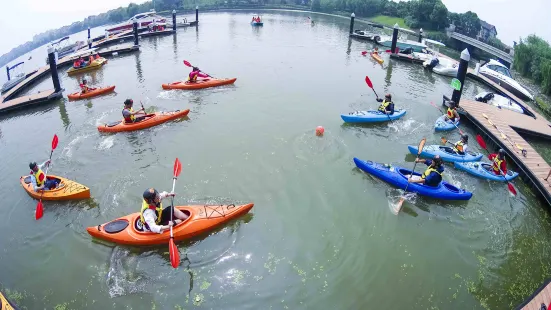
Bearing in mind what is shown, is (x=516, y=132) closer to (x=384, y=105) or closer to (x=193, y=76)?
(x=384, y=105)

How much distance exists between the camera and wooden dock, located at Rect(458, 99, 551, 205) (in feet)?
42.3

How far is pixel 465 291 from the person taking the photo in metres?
8.78

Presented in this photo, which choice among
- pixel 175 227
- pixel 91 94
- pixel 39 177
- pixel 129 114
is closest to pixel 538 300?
pixel 175 227

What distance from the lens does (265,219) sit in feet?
35.5

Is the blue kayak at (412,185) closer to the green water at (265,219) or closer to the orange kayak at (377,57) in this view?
the green water at (265,219)

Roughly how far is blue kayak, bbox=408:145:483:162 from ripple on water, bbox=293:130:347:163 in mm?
2947

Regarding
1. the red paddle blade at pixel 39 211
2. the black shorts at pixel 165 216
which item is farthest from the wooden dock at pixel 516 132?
the red paddle blade at pixel 39 211

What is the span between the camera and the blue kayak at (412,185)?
1152cm

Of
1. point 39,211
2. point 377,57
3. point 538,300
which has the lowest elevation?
point 39,211

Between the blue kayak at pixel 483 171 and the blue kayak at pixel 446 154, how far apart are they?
1.06 ft

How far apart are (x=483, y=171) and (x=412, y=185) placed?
3207 millimetres

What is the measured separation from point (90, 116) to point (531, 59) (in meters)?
29.3

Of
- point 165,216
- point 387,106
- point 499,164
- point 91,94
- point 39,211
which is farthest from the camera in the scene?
point 91,94

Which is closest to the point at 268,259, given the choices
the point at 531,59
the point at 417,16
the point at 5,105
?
the point at 5,105
